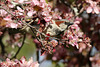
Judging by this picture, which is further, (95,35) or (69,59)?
(69,59)

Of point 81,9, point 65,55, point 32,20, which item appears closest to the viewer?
point 32,20

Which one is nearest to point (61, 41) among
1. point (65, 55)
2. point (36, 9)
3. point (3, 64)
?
point (36, 9)

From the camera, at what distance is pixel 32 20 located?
1.05 m

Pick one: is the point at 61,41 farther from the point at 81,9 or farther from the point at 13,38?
the point at 13,38

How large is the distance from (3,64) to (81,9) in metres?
0.79

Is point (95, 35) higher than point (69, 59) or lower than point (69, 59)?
higher

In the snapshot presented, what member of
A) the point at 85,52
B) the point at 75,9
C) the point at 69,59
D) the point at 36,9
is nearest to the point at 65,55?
the point at 69,59

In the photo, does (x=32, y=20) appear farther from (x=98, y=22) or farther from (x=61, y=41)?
(x=98, y=22)

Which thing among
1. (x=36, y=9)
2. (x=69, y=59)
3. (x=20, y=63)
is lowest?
(x=69, y=59)

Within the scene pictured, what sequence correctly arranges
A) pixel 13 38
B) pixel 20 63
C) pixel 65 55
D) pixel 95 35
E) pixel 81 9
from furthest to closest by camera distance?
1. pixel 65 55
2. pixel 95 35
3. pixel 13 38
4. pixel 81 9
5. pixel 20 63

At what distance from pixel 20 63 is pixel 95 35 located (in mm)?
1259

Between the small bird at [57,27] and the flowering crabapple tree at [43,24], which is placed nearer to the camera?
the flowering crabapple tree at [43,24]

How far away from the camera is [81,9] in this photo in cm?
142

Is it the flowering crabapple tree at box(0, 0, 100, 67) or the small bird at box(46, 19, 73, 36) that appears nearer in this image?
the flowering crabapple tree at box(0, 0, 100, 67)
